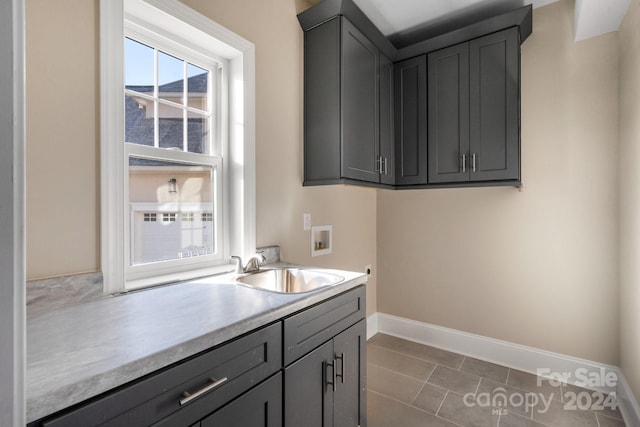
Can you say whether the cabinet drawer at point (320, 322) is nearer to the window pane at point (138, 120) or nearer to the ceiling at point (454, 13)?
the window pane at point (138, 120)

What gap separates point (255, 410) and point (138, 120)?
4.40 feet

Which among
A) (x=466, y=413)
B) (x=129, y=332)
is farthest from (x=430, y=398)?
(x=129, y=332)

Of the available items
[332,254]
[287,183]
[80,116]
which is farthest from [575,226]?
[80,116]

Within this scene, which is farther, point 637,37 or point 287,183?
point 287,183

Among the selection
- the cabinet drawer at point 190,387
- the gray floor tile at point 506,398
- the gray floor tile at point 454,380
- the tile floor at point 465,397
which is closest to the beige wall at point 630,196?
the tile floor at point 465,397

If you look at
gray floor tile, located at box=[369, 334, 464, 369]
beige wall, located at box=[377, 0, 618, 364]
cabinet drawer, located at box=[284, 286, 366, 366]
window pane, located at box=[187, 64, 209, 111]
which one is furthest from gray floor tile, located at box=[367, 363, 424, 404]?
window pane, located at box=[187, 64, 209, 111]

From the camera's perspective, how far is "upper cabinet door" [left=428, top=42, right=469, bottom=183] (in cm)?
227

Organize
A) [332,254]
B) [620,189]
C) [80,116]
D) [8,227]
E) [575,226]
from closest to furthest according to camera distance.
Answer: [8,227] < [80,116] < [620,189] < [575,226] < [332,254]

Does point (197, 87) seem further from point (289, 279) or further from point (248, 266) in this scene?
point (289, 279)

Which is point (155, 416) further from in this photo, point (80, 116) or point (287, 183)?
point (287, 183)

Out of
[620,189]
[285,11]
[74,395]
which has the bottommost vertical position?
[74,395]

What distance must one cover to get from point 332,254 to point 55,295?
1.77 meters

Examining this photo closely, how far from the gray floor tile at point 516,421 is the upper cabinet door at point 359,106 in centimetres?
169

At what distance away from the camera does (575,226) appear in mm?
2162
